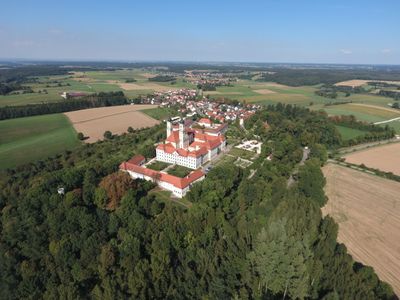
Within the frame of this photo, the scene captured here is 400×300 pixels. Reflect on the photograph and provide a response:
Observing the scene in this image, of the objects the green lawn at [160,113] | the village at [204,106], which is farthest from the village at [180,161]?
the green lawn at [160,113]

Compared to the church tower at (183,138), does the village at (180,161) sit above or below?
below

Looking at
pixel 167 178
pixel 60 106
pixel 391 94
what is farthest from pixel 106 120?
pixel 391 94

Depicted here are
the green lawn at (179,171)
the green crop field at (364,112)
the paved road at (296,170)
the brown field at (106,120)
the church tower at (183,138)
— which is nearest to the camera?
the paved road at (296,170)

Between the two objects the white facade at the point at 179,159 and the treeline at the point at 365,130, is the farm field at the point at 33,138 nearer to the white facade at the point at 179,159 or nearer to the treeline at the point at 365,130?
the white facade at the point at 179,159

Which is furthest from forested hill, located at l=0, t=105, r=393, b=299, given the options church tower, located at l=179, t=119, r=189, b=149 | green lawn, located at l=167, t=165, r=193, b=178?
church tower, located at l=179, t=119, r=189, b=149

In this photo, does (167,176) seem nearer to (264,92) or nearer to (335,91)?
(264,92)

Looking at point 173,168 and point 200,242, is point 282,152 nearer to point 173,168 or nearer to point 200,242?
point 173,168
